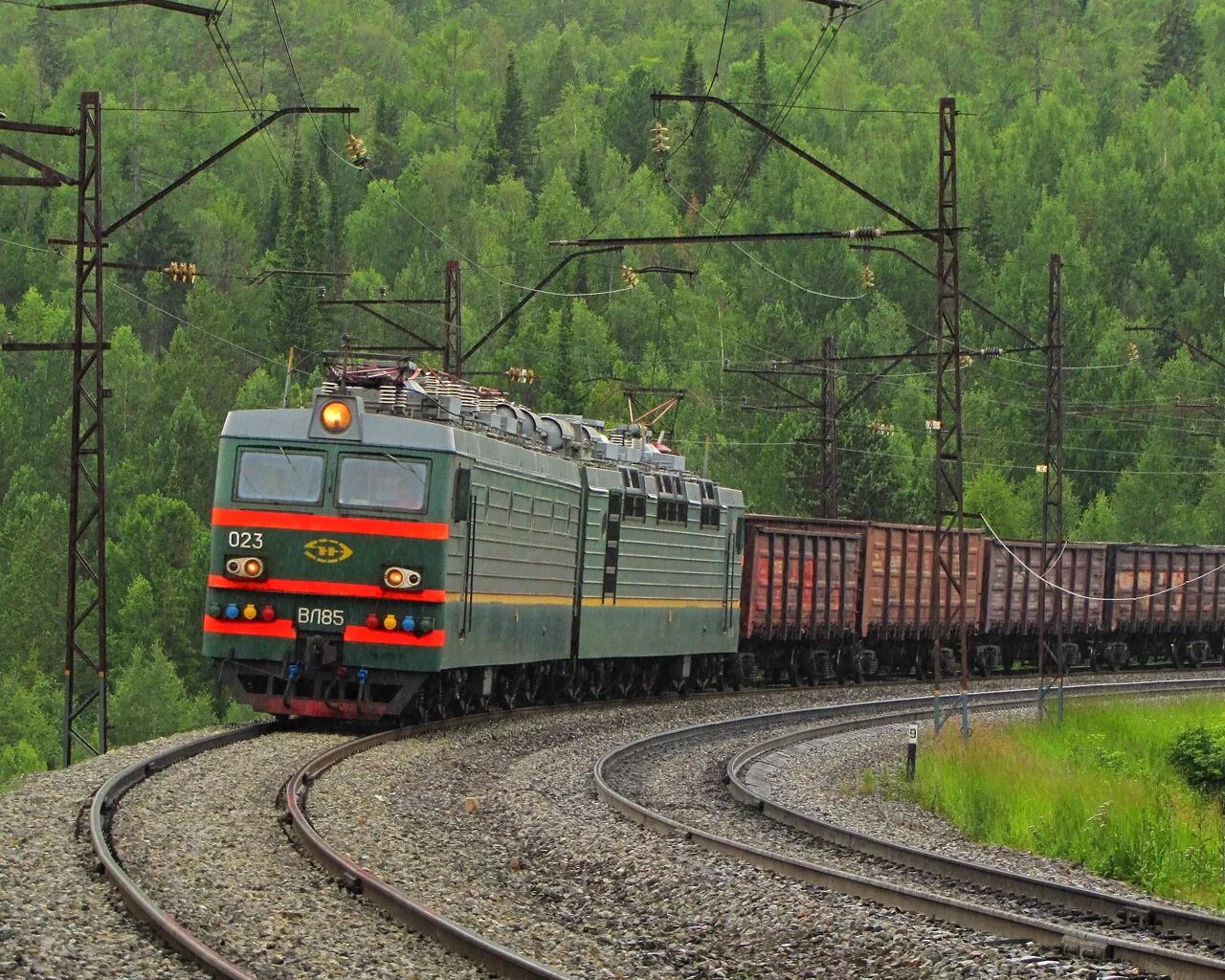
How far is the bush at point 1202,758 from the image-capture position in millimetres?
20688

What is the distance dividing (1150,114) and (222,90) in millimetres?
67626

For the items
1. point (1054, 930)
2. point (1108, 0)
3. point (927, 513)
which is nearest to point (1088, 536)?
point (927, 513)

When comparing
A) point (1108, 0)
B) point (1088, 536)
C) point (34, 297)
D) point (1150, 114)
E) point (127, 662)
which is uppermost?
point (1108, 0)

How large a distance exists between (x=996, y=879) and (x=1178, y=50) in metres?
146

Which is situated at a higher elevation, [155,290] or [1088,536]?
[155,290]

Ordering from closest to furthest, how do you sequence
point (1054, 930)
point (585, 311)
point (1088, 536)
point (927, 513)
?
point (1054, 930), point (927, 513), point (1088, 536), point (585, 311)

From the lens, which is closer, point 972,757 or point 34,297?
point 972,757

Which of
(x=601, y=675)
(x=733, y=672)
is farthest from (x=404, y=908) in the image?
(x=733, y=672)

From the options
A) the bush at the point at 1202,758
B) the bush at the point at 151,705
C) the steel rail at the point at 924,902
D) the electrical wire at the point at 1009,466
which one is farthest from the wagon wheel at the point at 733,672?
the bush at the point at 151,705

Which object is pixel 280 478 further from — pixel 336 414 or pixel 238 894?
pixel 238 894

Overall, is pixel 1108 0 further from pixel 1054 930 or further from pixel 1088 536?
pixel 1054 930

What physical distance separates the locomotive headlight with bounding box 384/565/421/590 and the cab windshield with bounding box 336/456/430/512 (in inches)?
26.1

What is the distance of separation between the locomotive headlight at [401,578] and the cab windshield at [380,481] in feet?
2.18

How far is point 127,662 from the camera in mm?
88062
